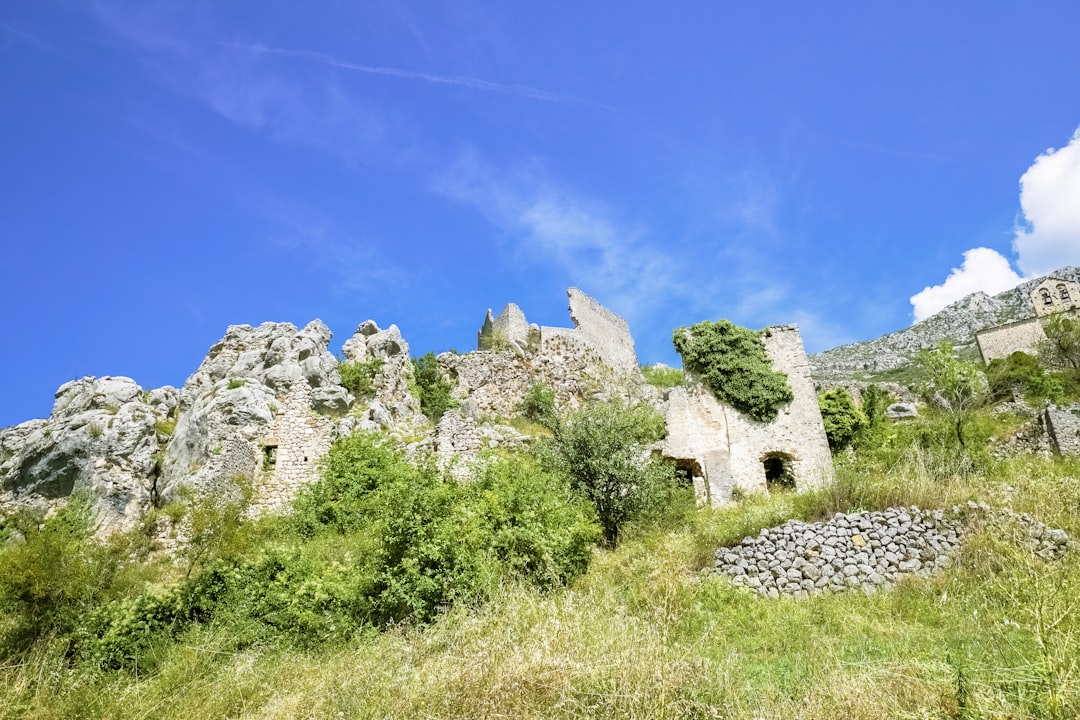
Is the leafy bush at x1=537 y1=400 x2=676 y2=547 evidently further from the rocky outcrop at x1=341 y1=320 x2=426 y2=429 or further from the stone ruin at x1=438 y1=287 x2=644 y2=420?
the stone ruin at x1=438 y1=287 x2=644 y2=420

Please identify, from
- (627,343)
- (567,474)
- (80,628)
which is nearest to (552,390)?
(627,343)

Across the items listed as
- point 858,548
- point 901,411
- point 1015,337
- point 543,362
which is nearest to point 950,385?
point 901,411

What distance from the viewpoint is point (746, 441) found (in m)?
16.8

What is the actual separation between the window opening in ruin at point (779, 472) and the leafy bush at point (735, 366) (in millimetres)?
1186

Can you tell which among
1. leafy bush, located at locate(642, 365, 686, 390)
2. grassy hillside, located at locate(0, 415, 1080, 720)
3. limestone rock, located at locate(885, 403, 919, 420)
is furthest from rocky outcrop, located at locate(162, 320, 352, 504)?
limestone rock, located at locate(885, 403, 919, 420)

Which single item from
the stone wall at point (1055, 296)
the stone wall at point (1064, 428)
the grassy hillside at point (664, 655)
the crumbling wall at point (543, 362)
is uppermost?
the stone wall at point (1055, 296)

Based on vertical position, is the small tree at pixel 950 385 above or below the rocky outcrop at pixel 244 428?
above

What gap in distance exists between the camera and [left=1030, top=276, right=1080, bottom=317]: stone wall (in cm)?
4647

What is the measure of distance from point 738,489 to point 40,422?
21804 millimetres

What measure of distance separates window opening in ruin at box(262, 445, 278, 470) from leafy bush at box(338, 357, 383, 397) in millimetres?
7182

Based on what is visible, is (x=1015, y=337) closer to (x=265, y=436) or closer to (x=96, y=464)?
(x=265, y=436)

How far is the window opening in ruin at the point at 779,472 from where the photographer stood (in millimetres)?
16547

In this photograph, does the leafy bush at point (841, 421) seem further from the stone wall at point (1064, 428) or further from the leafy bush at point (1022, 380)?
the leafy bush at point (1022, 380)

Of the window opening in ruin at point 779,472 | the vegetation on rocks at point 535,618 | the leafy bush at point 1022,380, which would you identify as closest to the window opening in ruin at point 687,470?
the window opening in ruin at point 779,472
